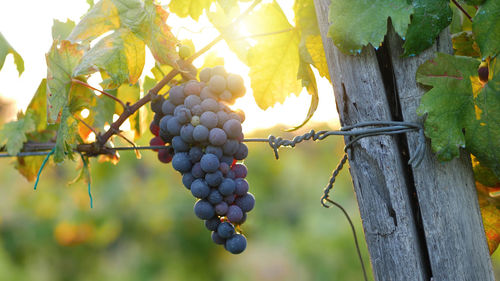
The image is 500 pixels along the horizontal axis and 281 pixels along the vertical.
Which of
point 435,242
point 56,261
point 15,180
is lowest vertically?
point 56,261

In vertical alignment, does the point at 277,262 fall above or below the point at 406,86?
below

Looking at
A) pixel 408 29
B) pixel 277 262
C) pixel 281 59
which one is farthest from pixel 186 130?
pixel 277 262

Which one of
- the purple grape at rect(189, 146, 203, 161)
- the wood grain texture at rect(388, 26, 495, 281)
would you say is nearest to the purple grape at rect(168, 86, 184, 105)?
the purple grape at rect(189, 146, 203, 161)

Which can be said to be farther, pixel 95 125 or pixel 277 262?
pixel 277 262

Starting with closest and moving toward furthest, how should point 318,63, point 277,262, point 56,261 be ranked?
point 318,63 → point 56,261 → point 277,262

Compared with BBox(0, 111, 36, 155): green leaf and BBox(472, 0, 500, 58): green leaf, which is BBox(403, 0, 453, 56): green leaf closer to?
BBox(472, 0, 500, 58): green leaf

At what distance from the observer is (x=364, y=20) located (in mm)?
687

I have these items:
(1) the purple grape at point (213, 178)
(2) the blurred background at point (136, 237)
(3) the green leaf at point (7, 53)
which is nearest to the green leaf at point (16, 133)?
(3) the green leaf at point (7, 53)

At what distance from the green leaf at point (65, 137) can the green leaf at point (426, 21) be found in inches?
26.7

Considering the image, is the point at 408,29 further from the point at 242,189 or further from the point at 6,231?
the point at 6,231

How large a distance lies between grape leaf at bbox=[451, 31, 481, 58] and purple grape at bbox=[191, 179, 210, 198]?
61cm

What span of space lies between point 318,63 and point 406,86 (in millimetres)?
213

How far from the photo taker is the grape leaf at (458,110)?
69cm

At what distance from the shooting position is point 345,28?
2.27ft
